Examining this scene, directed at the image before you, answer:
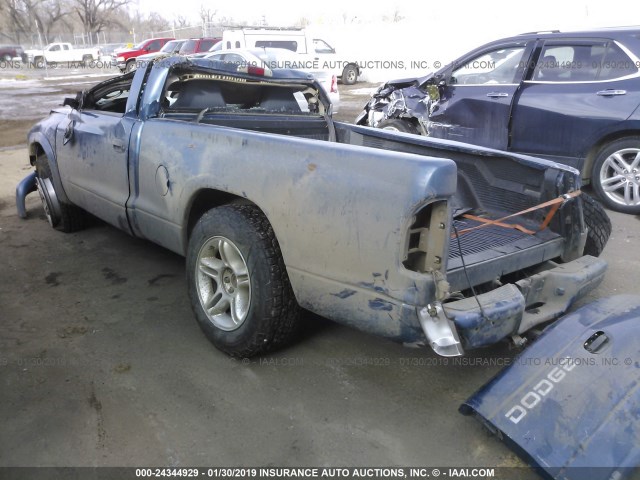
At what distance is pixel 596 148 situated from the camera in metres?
5.67

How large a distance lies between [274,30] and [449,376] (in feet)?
52.0

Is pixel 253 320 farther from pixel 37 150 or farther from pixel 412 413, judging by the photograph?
pixel 37 150

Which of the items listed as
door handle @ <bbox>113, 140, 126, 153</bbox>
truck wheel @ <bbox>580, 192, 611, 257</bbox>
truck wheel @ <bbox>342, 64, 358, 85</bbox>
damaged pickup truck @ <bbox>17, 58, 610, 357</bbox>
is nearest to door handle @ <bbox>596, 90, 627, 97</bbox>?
truck wheel @ <bbox>580, 192, 611, 257</bbox>

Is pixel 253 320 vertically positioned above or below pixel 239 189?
below

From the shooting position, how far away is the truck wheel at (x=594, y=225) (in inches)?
132

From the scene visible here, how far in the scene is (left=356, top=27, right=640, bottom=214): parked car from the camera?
5.45 m

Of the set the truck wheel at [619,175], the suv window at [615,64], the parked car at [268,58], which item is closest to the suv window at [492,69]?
the suv window at [615,64]

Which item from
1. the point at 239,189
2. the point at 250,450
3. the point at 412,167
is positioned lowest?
the point at 250,450

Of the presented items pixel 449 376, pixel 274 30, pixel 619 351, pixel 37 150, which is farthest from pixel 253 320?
pixel 274 30

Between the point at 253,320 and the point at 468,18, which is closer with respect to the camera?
the point at 253,320

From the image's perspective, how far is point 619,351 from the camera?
2.29m

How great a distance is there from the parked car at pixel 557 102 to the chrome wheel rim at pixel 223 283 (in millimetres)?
4299

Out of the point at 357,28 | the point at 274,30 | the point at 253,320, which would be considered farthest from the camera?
the point at 357,28

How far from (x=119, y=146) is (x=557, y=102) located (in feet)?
14.8
